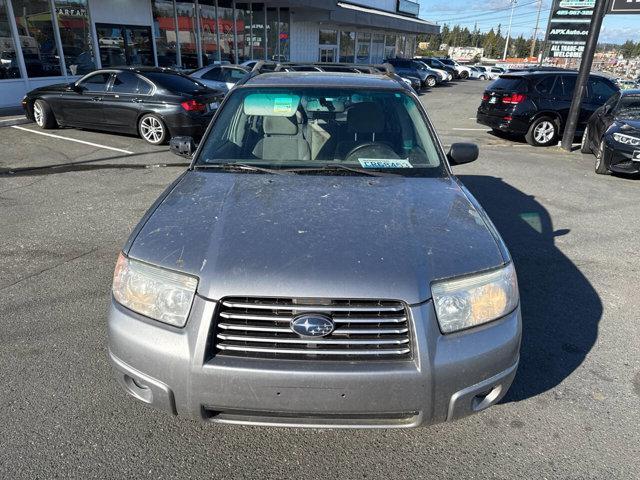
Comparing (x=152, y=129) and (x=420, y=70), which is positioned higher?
(x=420, y=70)

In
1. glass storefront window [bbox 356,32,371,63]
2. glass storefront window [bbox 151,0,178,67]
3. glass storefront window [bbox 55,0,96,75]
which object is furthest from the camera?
glass storefront window [bbox 356,32,371,63]

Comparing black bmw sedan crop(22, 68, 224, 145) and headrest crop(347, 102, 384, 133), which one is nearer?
headrest crop(347, 102, 384, 133)

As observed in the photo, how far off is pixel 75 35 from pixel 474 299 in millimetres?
16954

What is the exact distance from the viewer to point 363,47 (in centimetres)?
3903

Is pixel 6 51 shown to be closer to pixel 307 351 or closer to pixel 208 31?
pixel 208 31

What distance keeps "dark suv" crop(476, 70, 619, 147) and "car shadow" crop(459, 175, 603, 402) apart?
583 centimetres

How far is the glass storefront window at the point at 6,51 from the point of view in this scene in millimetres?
13008

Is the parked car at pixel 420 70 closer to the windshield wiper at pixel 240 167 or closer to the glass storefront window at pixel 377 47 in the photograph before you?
the glass storefront window at pixel 377 47

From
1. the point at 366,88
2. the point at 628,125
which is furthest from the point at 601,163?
the point at 366,88

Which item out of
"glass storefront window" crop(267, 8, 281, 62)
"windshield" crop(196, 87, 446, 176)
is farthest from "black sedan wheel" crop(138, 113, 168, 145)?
"glass storefront window" crop(267, 8, 281, 62)

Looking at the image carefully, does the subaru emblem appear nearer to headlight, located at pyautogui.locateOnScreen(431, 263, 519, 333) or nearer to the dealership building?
headlight, located at pyautogui.locateOnScreen(431, 263, 519, 333)

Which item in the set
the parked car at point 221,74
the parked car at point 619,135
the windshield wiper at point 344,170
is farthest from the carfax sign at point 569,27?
the windshield wiper at point 344,170

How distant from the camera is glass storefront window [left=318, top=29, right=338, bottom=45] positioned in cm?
3123

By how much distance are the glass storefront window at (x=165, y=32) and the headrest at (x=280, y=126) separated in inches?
650
